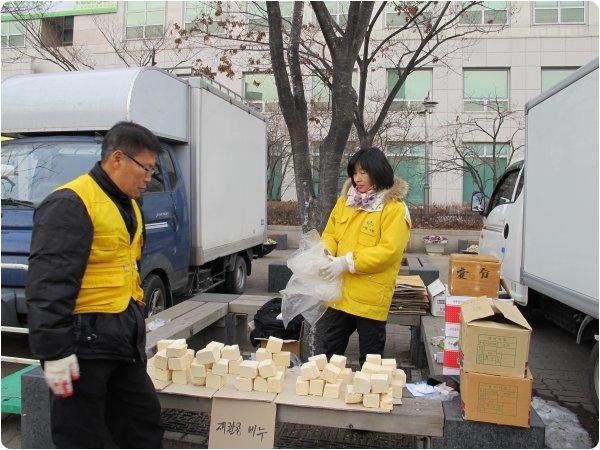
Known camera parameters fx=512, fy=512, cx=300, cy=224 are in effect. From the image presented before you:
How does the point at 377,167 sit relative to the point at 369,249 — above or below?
above

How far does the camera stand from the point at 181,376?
120 inches

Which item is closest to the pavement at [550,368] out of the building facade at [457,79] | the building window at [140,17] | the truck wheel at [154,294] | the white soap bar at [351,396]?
the white soap bar at [351,396]

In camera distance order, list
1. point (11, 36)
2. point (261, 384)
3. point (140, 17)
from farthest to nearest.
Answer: point (140, 17) → point (11, 36) → point (261, 384)

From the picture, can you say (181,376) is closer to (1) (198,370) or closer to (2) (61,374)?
(1) (198,370)

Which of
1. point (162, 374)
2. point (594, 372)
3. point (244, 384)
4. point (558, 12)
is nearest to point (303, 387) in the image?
point (244, 384)

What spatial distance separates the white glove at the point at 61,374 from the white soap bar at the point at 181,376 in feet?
3.32

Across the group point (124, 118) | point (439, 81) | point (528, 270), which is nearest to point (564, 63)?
point (439, 81)

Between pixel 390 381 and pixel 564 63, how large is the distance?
22069 mm

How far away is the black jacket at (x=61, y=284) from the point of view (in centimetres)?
202

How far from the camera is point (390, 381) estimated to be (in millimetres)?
2855

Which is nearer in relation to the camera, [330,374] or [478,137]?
[330,374]

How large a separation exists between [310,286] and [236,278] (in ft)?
16.1

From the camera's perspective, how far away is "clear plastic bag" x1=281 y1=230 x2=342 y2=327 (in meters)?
3.43

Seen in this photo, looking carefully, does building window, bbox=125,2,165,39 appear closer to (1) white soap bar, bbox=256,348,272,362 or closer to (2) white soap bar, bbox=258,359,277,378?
(1) white soap bar, bbox=256,348,272,362
